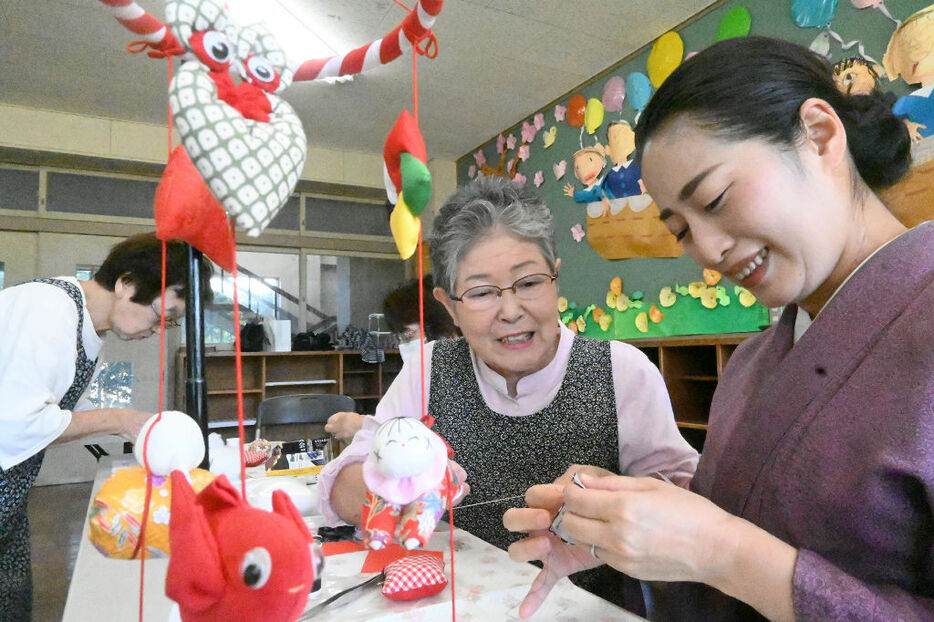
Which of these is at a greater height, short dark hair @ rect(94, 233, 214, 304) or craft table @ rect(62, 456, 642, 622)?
short dark hair @ rect(94, 233, 214, 304)

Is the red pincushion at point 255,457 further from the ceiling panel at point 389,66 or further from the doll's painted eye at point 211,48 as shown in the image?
the ceiling panel at point 389,66

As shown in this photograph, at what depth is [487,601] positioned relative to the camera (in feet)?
2.45

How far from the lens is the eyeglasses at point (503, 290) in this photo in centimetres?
102

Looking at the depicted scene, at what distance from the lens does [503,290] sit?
102 cm

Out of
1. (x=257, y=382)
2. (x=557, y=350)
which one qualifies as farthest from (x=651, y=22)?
(x=257, y=382)

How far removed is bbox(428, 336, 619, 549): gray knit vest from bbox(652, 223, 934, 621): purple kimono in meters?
0.42

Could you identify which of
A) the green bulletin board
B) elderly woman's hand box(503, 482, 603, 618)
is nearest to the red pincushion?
elderly woman's hand box(503, 482, 603, 618)

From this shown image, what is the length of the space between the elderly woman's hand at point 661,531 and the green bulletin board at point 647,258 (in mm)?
1942

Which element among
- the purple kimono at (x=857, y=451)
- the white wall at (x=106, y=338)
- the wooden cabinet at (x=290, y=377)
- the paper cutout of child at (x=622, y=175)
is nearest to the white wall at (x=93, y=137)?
the white wall at (x=106, y=338)

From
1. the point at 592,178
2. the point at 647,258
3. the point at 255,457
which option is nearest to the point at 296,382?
the point at 592,178

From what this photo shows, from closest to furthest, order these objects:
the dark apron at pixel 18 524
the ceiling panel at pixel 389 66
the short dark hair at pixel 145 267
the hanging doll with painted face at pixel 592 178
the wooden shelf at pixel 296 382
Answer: the short dark hair at pixel 145 267 → the dark apron at pixel 18 524 → the ceiling panel at pixel 389 66 → the hanging doll with painted face at pixel 592 178 → the wooden shelf at pixel 296 382

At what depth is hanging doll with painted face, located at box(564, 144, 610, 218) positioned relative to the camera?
3.37 metres

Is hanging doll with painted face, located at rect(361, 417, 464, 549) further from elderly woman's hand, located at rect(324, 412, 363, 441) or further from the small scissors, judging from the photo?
elderly woman's hand, located at rect(324, 412, 363, 441)

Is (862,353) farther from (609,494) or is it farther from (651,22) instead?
(651,22)
